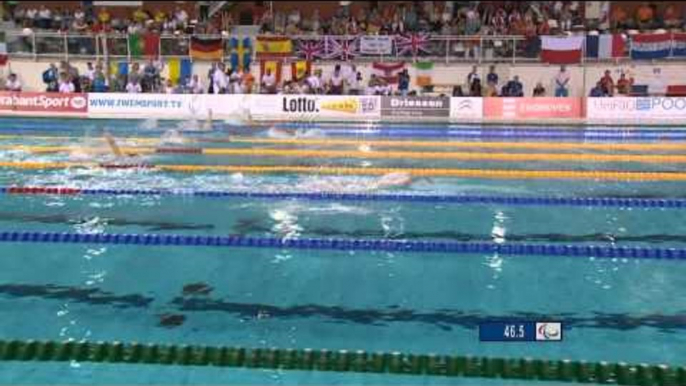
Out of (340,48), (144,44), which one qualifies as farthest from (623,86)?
(144,44)

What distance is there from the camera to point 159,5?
24.5 m

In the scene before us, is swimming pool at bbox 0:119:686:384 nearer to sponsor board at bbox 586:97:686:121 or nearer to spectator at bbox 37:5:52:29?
sponsor board at bbox 586:97:686:121

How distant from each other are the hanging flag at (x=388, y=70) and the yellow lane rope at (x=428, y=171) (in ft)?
31.8

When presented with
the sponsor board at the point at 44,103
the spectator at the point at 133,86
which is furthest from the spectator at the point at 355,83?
the sponsor board at the point at 44,103

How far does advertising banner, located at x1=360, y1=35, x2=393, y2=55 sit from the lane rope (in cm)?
1665

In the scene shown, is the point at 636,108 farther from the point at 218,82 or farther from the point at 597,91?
the point at 218,82

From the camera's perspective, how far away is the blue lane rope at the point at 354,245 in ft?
20.1

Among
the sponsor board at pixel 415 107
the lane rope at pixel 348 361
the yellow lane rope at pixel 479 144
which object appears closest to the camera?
the lane rope at pixel 348 361

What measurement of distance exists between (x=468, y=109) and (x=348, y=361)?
1397 cm

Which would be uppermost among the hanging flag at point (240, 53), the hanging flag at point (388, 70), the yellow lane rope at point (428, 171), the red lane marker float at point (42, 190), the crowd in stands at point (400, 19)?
the crowd in stands at point (400, 19)

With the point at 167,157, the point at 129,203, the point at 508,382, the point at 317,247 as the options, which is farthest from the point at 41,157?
the point at 508,382

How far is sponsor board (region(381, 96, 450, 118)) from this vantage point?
1720cm

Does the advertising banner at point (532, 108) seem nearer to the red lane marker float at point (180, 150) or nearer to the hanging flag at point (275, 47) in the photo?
the hanging flag at point (275, 47)

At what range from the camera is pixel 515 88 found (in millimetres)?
18250
